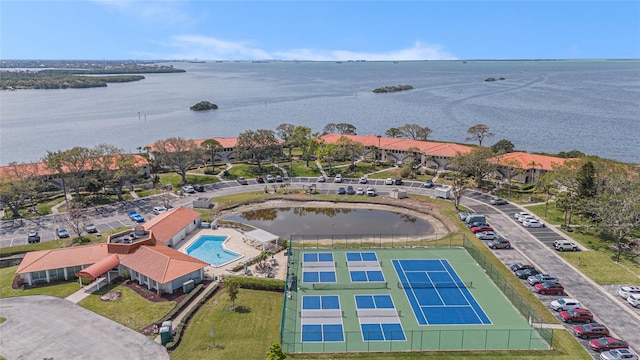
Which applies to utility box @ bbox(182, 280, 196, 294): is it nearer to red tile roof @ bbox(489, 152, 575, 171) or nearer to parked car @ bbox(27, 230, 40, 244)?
parked car @ bbox(27, 230, 40, 244)

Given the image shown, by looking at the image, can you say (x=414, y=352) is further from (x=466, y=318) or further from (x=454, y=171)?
(x=454, y=171)

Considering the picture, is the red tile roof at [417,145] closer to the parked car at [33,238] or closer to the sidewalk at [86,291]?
the parked car at [33,238]

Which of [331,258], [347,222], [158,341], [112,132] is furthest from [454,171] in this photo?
[112,132]

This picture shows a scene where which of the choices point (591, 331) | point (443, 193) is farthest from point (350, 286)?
point (443, 193)

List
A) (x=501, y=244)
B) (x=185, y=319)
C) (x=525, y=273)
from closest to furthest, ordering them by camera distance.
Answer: (x=185, y=319)
(x=525, y=273)
(x=501, y=244)

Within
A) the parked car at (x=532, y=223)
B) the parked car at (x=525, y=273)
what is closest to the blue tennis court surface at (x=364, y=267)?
the parked car at (x=525, y=273)

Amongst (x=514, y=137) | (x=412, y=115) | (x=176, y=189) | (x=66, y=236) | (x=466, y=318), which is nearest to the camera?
(x=466, y=318)

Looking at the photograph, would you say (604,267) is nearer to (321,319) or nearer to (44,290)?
(321,319)
